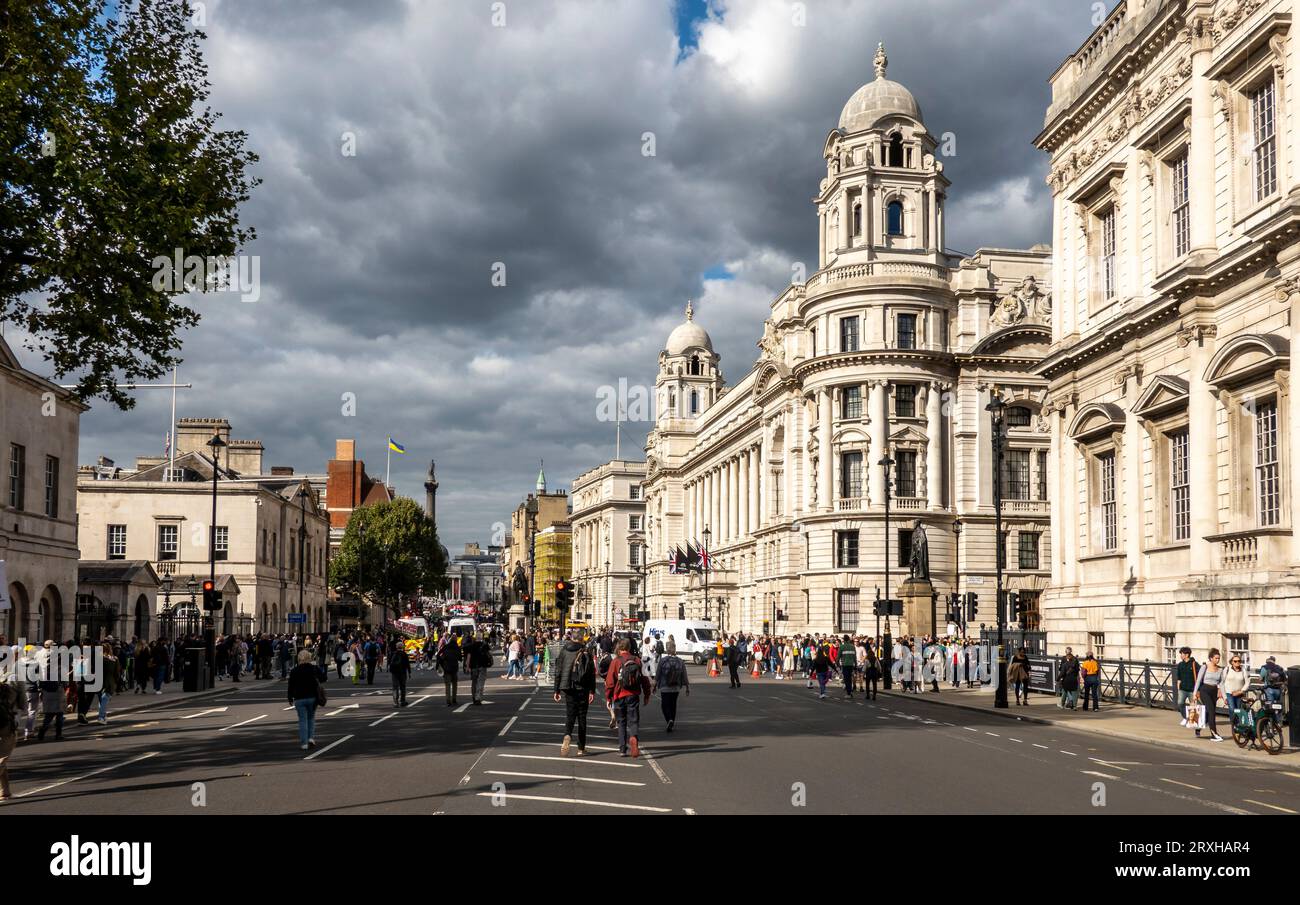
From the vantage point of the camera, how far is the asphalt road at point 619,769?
13.1 meters

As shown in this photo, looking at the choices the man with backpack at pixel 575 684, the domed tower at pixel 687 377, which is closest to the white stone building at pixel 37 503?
the man with backpack at pixel 575 684

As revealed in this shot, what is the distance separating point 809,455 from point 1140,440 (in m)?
43.3

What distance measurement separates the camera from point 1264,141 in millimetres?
27594

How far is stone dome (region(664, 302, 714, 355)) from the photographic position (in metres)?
142

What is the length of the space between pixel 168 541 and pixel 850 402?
38464mm

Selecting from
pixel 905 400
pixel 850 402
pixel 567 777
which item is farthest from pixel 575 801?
pixel 850 402

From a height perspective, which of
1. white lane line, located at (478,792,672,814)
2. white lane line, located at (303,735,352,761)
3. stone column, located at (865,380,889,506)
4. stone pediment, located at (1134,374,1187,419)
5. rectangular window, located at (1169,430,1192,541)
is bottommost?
white lane line, located at (303,735,352,761)

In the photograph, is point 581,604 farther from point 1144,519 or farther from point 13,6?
point 13,6

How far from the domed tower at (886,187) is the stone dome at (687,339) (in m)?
65.6

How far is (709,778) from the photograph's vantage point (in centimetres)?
1539

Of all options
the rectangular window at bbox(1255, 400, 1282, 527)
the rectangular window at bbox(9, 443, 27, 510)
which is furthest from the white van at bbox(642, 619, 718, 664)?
the rectangular window at bbox(1255, 400, 1282, 527)

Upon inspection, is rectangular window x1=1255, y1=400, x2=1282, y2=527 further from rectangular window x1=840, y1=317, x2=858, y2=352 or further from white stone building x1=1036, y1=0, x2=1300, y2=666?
rectangular window x1=840, y1=317, x2=858, y2=352

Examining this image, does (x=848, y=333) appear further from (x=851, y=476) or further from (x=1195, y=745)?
(x=1195, y=745)

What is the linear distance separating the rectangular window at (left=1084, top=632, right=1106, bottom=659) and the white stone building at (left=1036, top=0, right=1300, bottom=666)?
2.9 inches
